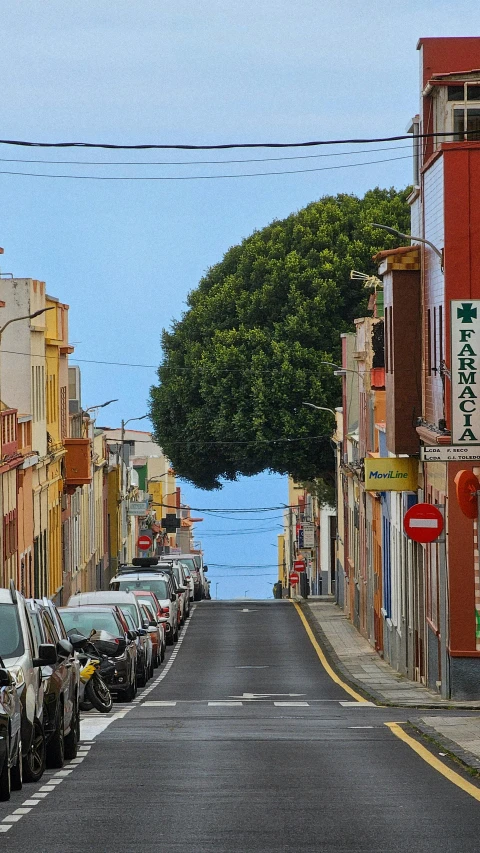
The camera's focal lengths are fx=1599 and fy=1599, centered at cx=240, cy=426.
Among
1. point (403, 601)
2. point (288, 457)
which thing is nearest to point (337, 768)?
point (403, 601)

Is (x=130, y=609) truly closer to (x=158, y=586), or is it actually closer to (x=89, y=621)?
(x=89, y=621)

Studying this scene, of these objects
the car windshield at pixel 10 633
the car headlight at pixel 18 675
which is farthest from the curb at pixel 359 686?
the car headlight at pixel 18 675

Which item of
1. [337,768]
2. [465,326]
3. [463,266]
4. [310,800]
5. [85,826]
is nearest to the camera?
[85,826]

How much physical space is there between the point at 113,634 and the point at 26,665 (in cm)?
1390

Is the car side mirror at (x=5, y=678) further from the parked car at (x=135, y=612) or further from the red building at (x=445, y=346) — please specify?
the parked car at (x=135, y=612)

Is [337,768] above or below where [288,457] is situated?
below

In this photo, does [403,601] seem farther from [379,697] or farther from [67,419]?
[67,419]

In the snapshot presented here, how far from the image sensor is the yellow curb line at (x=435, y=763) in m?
13.1

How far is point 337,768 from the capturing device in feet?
48.9

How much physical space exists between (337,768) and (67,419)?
48720 millimetres

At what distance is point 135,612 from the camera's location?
34000mm

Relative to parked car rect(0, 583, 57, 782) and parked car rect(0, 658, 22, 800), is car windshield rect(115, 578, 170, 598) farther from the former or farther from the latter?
parked car rect(0, 658, 22, 800)

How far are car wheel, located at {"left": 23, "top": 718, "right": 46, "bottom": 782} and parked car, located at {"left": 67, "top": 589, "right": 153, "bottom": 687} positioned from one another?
16.0 meters

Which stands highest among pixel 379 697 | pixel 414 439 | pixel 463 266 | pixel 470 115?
pixel 470 115
